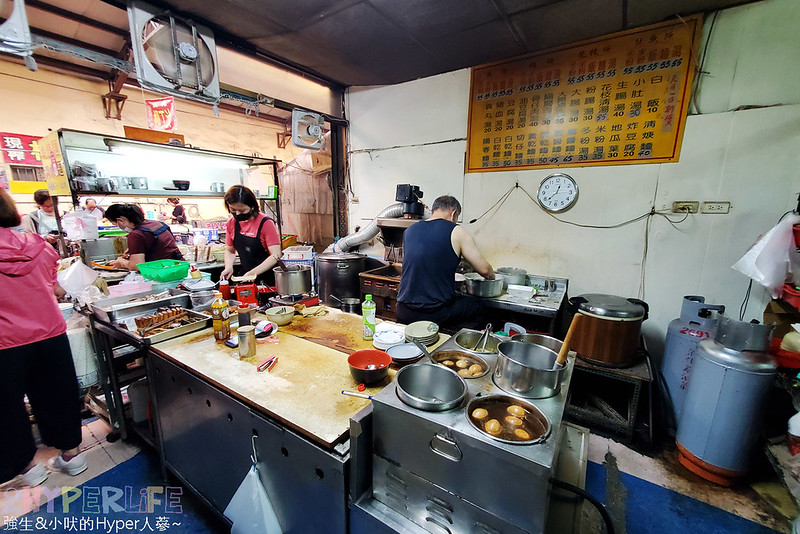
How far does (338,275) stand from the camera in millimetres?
3898

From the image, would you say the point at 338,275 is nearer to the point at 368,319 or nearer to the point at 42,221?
the point at 368,319

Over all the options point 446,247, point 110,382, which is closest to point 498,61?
point 446,247

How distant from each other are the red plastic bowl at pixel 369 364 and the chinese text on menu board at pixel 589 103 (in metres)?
2.72

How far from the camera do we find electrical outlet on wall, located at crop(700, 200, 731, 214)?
8.19ft

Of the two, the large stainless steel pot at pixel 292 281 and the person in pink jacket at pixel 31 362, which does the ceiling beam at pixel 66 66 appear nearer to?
the person in pink jacket at pixel 31 362

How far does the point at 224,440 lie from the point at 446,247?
5.97ft

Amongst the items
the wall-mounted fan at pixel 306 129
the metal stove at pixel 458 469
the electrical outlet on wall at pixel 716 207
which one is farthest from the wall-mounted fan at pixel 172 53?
the electrical outlet on wall at pixel 716 207

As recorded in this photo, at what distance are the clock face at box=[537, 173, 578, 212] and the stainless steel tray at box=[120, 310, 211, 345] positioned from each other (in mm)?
3193

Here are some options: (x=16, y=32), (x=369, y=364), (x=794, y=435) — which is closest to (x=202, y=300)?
(x=369, y=364)

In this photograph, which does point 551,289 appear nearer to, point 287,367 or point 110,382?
point 287,367

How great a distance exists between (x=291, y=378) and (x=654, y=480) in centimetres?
246

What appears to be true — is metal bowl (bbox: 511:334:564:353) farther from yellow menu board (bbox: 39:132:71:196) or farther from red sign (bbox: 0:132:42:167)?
red sign (bbox: 0:132:42:167)

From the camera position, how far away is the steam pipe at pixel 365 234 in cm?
406

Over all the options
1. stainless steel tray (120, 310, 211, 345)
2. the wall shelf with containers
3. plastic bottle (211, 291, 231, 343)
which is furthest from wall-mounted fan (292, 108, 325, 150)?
plastic bottle (211, 291, 231, 343)
